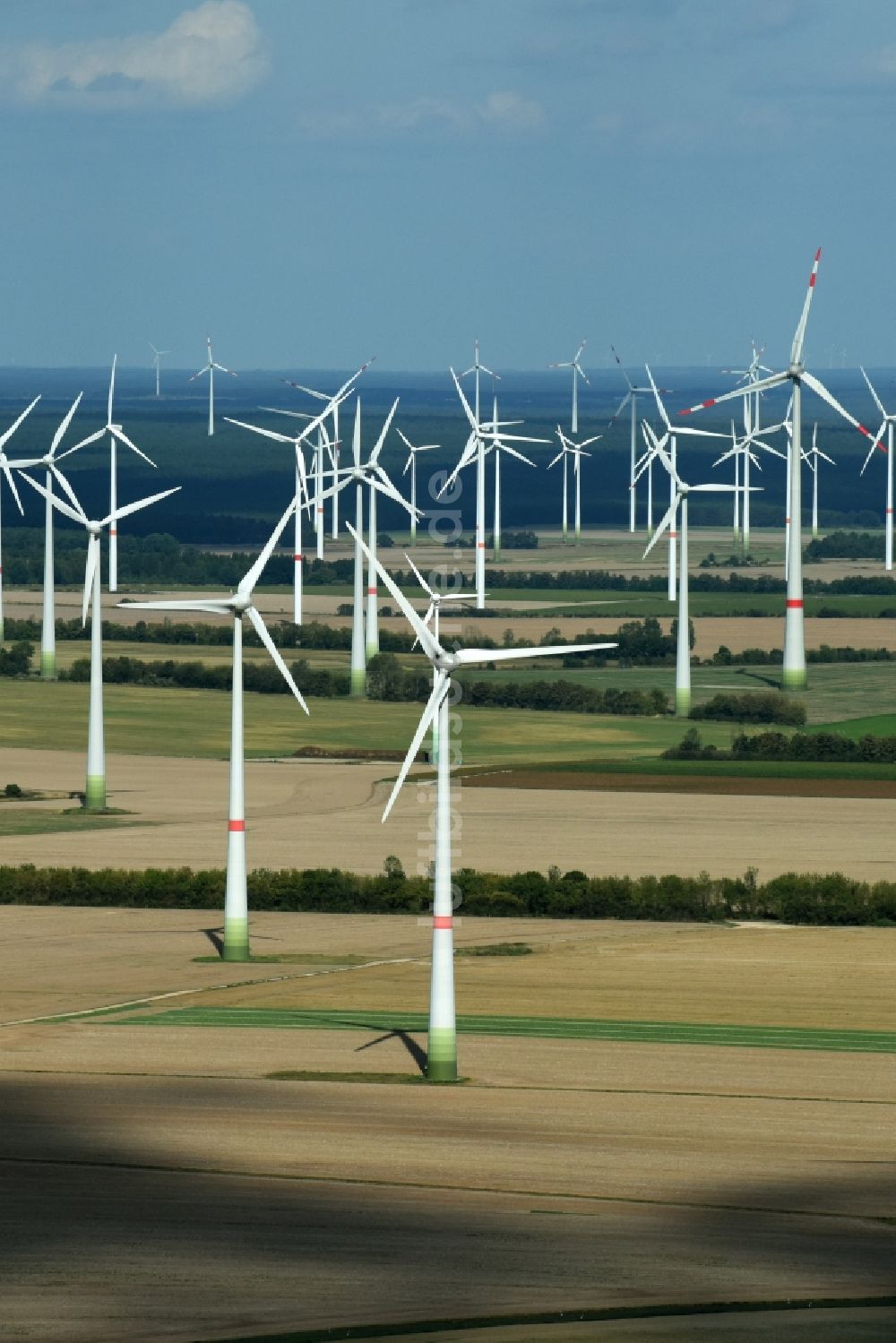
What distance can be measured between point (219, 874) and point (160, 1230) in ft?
133

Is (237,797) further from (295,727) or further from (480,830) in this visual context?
(295,727)

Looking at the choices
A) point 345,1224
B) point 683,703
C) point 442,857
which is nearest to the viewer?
point 345,1224

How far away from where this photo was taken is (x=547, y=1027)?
200 ft

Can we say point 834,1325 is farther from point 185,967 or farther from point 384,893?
point 384,893

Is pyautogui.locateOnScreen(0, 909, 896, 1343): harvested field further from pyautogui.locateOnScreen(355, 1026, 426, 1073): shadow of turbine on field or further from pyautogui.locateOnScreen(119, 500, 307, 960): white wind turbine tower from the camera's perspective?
pyautogui.locateOnScreen(119, 500, 307, 960): white wind turbine tower

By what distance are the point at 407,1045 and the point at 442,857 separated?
8.79m

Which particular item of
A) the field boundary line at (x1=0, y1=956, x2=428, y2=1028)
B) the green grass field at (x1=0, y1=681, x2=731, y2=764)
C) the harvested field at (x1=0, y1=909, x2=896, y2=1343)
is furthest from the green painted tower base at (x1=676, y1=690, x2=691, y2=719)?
the harvested field at (x1=0, y1=909, x2=896, y2=1343)

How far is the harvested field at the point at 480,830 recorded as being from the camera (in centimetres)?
8706

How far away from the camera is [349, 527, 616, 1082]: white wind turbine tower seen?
169 feet

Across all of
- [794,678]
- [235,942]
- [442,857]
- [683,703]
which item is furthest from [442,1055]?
[794,678]

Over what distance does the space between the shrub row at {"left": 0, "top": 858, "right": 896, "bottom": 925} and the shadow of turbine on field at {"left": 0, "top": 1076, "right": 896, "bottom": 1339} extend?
26303 millimetres

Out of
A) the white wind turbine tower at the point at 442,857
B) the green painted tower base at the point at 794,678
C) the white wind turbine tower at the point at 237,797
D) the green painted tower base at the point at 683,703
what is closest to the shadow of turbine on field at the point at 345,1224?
the white wind turbine tower at the point at 442,857

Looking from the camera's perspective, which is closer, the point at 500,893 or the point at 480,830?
the point at 500,893

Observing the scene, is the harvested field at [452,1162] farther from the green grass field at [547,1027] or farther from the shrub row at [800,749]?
the shrub row at [800,749]
